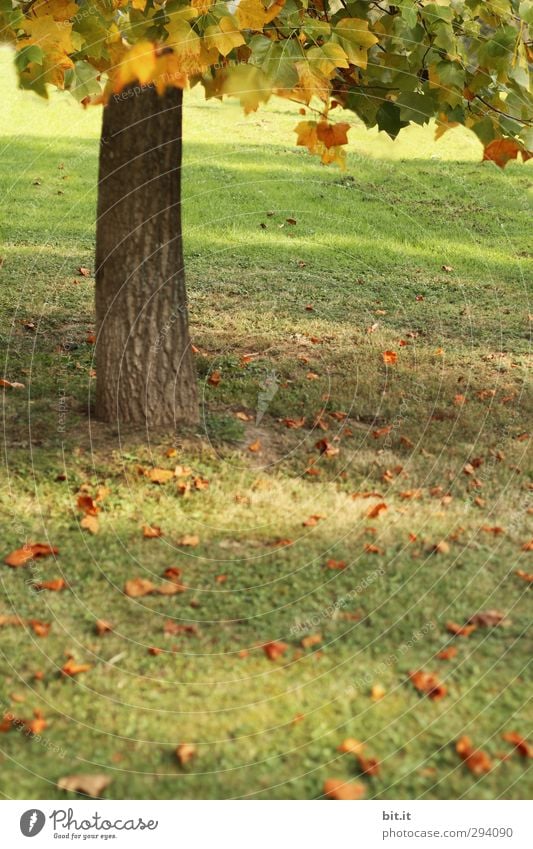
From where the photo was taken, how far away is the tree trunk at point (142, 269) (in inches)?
220

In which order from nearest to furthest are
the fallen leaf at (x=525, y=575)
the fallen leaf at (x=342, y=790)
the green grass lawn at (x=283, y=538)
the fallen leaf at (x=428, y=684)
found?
1. the fallen leaf at (x=342, y=790)
2. the green grass lawn at (x=283, y=538)
3. the fallen leaf at (x=428, y=684)
4. the fallen leaf at (x=525, y=575)

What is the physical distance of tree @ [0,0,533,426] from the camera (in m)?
4.44

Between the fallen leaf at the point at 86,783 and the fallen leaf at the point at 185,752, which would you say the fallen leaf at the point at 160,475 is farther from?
the fallen leaf at the point at 86,783

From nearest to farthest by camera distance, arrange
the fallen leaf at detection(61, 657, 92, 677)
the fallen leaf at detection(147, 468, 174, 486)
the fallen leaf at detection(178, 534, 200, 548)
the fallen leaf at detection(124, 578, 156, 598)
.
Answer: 1. the fallen leaf at detection(61, 657, 92, 677)
2. the fallen leaf at detection(124, 578, 156, 598)
3. the fallen leaf at detection(178, 534, 200, 548)
4. the fallen leaf at detection(147, 468, 174, 486)

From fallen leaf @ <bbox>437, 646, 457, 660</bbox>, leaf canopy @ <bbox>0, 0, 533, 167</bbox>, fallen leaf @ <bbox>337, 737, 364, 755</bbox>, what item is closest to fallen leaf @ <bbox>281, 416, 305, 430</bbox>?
leaf canopy @ <bbox>0, 0, 533, 167</bbox>

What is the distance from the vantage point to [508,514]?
5371 millimetres

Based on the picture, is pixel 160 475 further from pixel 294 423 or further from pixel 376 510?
pixel 376 510

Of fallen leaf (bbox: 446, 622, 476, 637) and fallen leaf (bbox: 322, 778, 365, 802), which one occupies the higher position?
fallen leaf (bbox: 446, 622, 476, 637)

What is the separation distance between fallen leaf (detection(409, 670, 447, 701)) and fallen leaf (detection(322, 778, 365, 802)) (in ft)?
1.91

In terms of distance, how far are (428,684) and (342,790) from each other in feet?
2.25

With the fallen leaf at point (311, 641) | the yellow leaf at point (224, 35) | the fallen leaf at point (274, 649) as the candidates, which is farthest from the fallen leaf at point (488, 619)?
the yellow leaf at point (224, 35)

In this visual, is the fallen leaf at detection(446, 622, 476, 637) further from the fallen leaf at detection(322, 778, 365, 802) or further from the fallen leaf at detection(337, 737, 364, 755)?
the fallen leaf at detection(322, 778, 365, 802)

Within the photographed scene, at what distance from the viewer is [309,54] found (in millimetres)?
4387

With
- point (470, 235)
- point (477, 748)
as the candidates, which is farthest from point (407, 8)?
point (470, 235)
